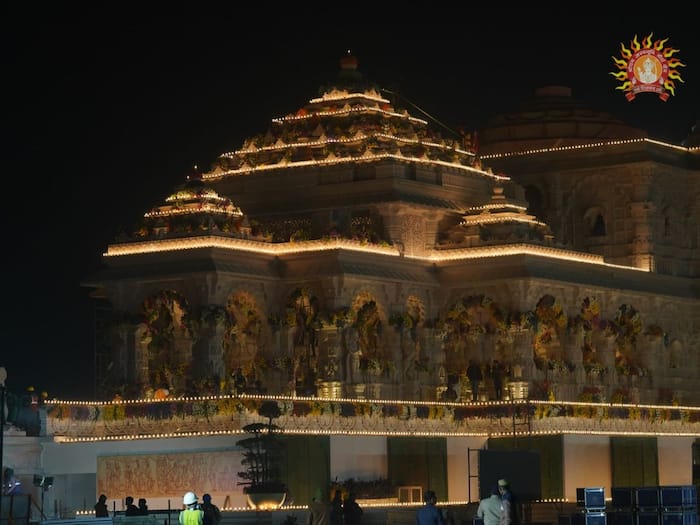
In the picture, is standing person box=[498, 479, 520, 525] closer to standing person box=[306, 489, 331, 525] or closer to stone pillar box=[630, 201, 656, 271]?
standing person box=[306, 489, 331, 525]

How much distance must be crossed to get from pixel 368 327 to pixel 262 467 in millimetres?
11652

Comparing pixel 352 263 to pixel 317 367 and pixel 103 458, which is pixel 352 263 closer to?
pixel 317 367

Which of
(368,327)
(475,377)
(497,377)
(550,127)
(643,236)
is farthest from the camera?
(550,127)

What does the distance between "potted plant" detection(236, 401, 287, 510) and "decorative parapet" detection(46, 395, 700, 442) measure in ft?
2.88

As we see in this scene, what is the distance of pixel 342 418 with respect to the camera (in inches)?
2699

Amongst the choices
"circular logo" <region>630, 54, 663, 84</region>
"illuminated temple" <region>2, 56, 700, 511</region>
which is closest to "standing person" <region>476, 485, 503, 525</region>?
"illuminated temple" <region>2, 56, 700, 511</region>

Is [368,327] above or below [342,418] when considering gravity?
above

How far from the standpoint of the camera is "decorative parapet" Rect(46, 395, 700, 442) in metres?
66.0

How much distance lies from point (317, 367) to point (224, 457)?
8953 millimetres

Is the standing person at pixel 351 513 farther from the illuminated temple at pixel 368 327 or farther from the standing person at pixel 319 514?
the illuminated temple at pixel 368 327

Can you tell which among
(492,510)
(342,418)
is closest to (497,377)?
(342,418)

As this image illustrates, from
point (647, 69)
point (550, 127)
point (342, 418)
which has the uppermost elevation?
point (647, 69)

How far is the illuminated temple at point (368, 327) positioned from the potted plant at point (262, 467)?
2.49ft

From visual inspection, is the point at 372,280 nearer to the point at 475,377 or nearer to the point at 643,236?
the point at 475,377
